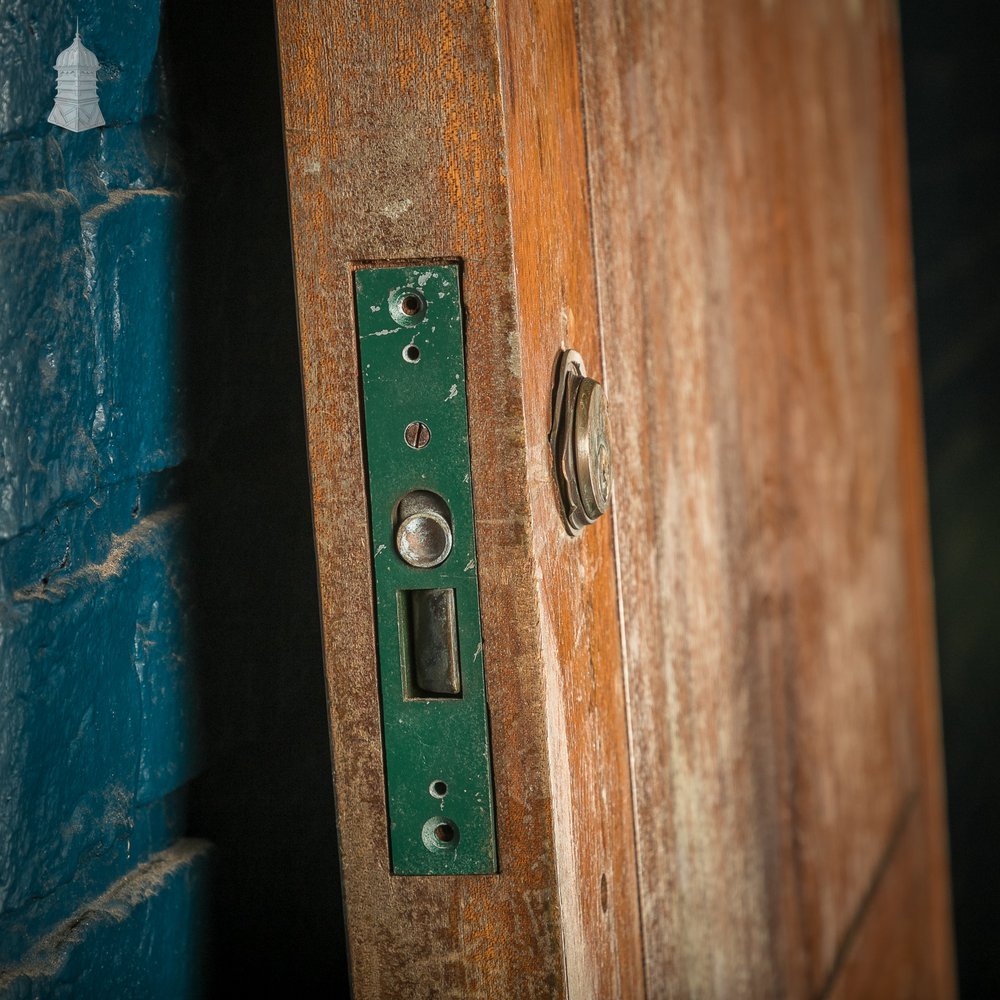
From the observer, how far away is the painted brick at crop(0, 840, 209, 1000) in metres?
0.49

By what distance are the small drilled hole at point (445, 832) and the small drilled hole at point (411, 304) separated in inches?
8.3

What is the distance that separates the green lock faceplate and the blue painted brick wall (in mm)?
128

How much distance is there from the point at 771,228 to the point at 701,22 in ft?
0.75

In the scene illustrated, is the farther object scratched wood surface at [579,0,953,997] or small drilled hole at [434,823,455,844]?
scratched wood surface at [579,0,953,997]

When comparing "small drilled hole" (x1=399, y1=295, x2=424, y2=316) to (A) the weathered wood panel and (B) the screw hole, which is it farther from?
(B) the screw hole

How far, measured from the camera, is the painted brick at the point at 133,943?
493 mm

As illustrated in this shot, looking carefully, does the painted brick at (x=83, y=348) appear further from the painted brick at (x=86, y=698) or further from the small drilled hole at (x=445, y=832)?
the small drilled hole at (x=445, y=832)

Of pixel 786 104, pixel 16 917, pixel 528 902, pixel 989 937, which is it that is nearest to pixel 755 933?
pixel 528 902

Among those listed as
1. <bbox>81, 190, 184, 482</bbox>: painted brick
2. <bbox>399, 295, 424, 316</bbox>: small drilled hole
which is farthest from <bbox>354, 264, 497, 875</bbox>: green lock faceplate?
<bbox>81, 190, 184, 482</bbox>: painted brick

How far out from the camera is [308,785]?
609 millimetres

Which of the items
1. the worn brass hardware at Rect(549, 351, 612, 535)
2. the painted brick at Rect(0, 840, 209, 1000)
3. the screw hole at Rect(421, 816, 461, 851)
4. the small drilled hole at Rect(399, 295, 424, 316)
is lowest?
the painted brick at Rect(0, 840, 209, 1000)

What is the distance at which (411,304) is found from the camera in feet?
1.55

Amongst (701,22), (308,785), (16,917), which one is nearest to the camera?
(16,917)

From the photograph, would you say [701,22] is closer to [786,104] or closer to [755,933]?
[786,104]
